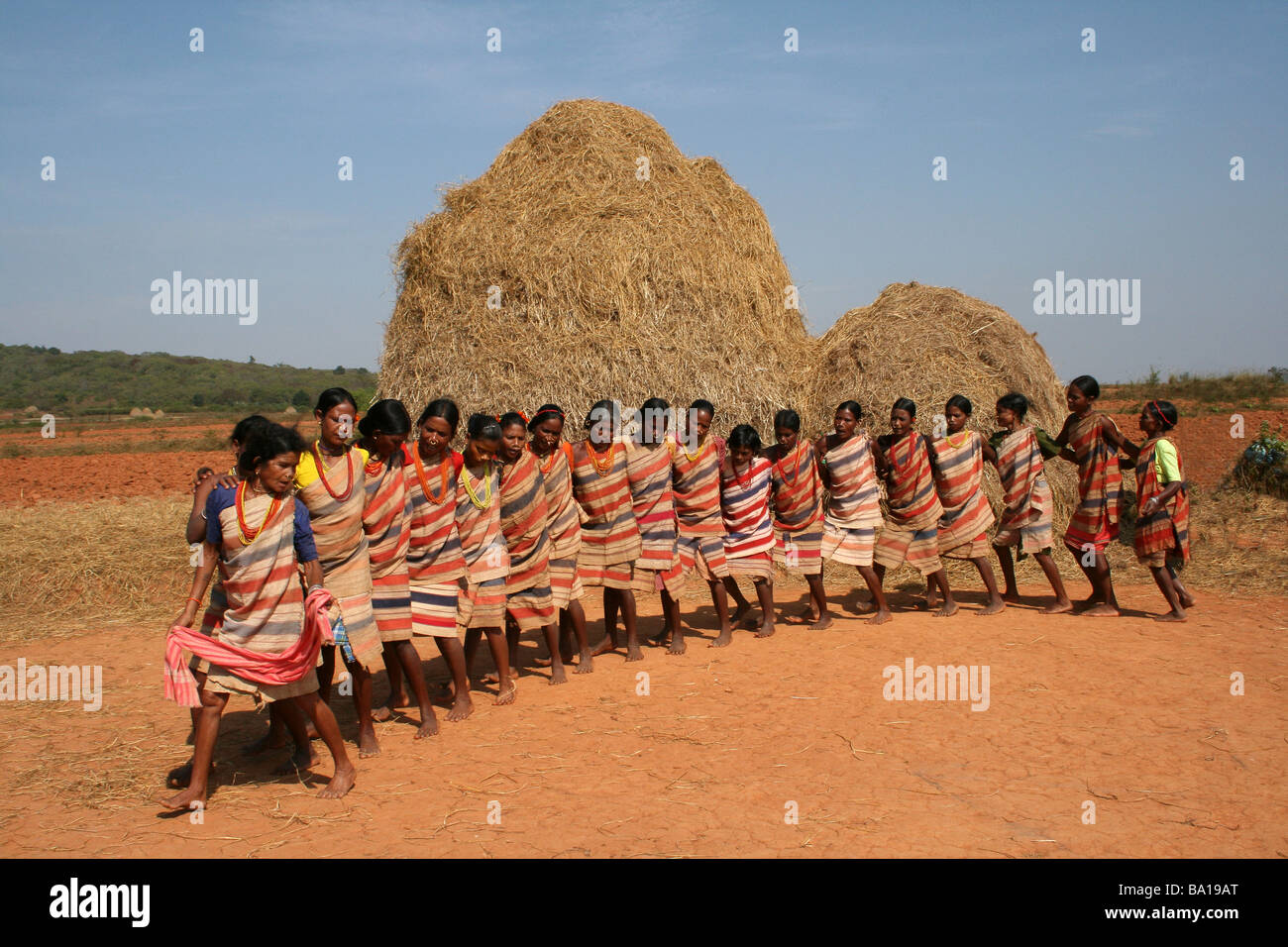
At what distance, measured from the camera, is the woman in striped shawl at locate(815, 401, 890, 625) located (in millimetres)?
7414

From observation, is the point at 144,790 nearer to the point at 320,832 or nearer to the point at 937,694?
the point at 320,832

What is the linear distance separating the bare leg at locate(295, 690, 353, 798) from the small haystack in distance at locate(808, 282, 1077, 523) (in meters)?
6.78

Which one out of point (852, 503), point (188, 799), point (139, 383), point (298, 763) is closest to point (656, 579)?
point (852, 503)

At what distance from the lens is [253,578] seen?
3922mm

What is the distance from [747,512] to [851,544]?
1051mm

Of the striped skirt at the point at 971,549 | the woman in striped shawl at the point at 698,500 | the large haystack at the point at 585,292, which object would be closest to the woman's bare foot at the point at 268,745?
the woman in striped shawl at the point at 698,500

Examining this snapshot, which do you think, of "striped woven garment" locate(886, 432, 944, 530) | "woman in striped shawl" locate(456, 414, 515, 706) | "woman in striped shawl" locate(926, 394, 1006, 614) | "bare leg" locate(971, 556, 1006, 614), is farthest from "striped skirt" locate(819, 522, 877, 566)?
"woman in striped shawl" locate(456, 414, 515, 706)

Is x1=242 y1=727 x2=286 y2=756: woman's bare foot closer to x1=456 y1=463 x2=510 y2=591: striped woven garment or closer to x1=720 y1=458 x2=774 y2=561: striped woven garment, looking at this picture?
x1=456 y1=463 x2=510 y2=591: striped woven garment

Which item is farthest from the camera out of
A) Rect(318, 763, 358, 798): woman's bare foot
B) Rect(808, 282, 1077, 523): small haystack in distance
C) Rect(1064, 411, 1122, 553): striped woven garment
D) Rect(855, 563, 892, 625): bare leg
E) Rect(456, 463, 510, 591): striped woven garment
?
Rect(808, 282, 1077, 523): small haystack in distance

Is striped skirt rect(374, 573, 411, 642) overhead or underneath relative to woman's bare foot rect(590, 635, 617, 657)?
overhead

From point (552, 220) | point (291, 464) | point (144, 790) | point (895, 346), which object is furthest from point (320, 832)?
point (895, 346)

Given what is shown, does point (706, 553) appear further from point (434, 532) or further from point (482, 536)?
point (434, 532)

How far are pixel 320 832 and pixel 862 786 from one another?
8.01ft

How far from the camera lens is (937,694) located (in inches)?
218
